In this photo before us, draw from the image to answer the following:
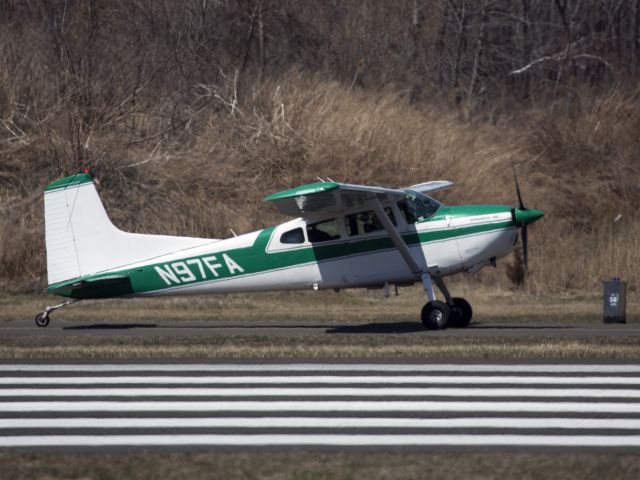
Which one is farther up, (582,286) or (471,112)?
(471,112)

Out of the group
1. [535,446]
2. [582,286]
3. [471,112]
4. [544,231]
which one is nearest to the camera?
[535,446]

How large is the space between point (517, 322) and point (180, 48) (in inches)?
777

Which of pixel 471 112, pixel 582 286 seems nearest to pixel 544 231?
pixel 582 286

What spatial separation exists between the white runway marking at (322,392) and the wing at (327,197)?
4957mm

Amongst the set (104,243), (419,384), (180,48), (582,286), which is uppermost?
(180,48)

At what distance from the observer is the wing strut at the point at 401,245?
1545 cm

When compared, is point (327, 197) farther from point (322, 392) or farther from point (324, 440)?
point (324, 440)

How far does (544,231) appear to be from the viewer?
2517 centimetres

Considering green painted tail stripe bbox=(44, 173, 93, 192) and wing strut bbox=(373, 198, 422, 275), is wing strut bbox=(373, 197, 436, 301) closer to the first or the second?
wing strut bbox=(373, 198, 422, 275)

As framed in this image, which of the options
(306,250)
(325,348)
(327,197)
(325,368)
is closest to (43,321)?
(306,250)

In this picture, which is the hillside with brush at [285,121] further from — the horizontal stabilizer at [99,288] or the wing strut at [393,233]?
the wing strut at [393,233]

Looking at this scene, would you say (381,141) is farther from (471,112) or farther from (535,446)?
(535,446)

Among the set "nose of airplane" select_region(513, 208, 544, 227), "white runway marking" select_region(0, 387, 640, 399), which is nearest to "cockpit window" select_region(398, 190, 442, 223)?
"nose of airplane" select_region(513, 208, 544, 227)

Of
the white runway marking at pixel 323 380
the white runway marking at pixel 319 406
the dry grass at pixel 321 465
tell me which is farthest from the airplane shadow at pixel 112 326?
the dry grass at pixel 321 465
